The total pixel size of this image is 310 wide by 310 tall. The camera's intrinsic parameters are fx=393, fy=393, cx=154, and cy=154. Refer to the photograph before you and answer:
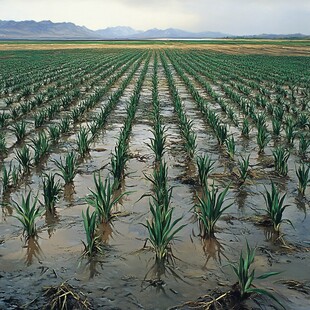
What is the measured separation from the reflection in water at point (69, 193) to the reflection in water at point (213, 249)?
2.11 meters

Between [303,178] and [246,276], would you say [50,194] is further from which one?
[303,178]

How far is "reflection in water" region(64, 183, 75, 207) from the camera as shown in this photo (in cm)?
575

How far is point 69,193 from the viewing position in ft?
19.6

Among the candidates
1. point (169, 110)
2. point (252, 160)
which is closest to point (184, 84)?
point (169, 110)

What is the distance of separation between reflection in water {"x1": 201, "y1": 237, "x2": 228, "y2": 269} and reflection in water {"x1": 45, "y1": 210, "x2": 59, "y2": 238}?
72.2 inches

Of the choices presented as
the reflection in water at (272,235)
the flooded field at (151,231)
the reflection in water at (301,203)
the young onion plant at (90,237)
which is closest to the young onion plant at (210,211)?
the flooded field at (151,231)

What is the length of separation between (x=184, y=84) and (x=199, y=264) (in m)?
17.2

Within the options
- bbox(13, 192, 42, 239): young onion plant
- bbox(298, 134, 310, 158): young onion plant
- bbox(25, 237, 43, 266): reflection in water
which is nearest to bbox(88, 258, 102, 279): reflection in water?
bbox(25, 237, 43, 266): reflection in water

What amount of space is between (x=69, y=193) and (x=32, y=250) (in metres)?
1.71

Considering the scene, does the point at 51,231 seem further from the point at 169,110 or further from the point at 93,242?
the point at 169,110

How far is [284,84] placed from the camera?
1995 cm

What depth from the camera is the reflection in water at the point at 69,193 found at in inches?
226

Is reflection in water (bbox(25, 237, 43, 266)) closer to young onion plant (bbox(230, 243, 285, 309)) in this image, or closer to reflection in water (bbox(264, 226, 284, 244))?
young onion plant (bbox(230, 243, 285, 309))

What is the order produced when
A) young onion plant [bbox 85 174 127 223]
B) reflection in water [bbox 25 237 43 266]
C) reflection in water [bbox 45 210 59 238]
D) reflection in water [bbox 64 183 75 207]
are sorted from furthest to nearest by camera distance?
reflection in water [bbox 64 183 75 207], reflection in water [bbox 45 210 59 238], young onion plant [bbox 85 174 127 223], reflection in water [bbox 25 237 43 266]
